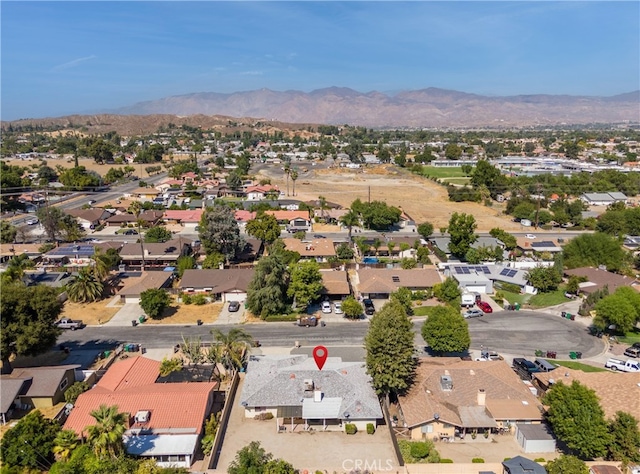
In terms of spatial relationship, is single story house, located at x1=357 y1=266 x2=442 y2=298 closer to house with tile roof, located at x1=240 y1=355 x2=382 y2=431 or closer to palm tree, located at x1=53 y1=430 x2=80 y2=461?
house with tile roof, located at x1=240 y1=355 x2=382 y2=431

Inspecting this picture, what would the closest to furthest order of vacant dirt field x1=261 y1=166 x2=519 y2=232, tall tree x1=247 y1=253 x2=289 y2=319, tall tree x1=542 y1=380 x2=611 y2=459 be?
tall tree x1=542 y1=380 x2=611 y2=459
tall tree x1=247 y1=253 x2=289 y2=319
vacant dirt field x1=261 y1=166 x2=519 y2=232

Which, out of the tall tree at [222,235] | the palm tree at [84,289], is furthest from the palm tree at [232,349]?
the tall tree at [222,235]

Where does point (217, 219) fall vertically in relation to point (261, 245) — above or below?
above

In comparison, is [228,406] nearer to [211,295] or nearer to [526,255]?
[211,295]

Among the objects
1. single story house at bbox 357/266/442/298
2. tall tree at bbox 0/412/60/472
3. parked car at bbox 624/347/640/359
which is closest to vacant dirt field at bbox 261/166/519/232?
single story house at bbox 357/266/442/298

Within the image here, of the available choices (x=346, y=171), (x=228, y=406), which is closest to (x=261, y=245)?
(x=228, y=406)

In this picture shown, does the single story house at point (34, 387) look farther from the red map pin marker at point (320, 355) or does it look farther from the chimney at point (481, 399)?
the chimney at point (481, 399)

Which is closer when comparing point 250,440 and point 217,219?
point 250,440

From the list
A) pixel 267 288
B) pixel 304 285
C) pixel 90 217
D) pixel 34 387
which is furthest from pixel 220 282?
pixel 90 217
